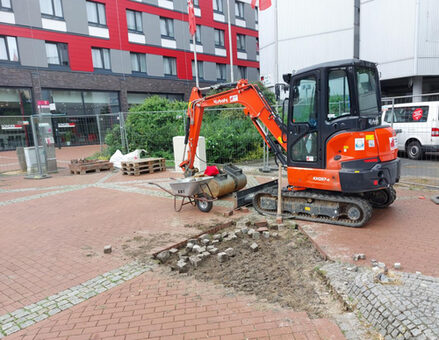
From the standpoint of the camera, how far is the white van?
11.7 metres

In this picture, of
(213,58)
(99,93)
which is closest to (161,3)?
(213,58)

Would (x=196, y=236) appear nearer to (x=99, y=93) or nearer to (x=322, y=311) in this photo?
(x=322, y=311)

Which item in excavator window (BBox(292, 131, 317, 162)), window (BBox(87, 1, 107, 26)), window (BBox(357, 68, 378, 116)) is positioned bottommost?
excavator window (BBox(292, 131, 317, 162))

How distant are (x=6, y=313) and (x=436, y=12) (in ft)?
80.2

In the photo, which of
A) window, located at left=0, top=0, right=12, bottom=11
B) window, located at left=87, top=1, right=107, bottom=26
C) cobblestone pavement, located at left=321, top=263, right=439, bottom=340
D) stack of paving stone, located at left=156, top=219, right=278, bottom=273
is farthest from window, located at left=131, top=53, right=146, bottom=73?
cobblestone pavement, located at left=321, top=263, right=439, bottom=340

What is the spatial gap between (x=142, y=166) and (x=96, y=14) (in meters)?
18.5

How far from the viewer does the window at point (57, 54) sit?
22.4 m

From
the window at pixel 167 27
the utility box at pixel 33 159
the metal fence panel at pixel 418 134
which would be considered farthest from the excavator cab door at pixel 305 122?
the window at pixel 167 27

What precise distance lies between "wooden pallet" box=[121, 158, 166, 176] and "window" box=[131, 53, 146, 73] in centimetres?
1743

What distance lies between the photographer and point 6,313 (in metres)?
3.56

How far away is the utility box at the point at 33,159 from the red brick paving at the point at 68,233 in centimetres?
471

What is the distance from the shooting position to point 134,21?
88.4ft

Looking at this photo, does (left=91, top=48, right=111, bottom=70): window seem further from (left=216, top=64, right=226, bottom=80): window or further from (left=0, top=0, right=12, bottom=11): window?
(left=216, top=64, right=226, bottom=80): window

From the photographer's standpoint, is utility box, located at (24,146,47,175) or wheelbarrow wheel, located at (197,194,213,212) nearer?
wheelbarrow wheel, located at (197,194,213,212)
